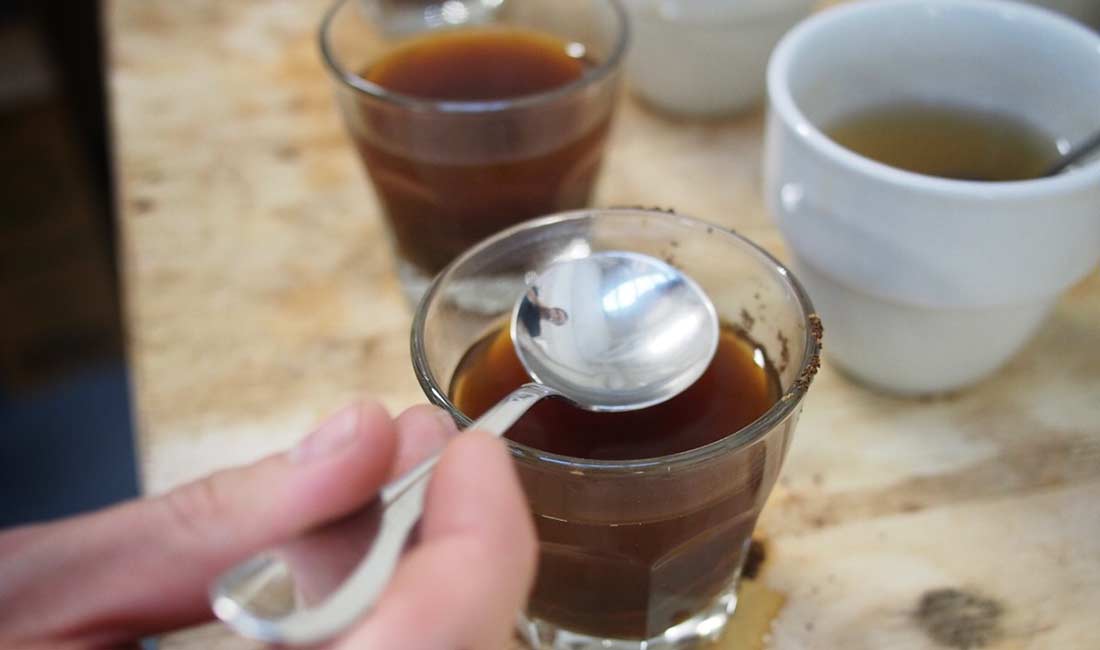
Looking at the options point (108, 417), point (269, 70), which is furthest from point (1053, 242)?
point (108, 417)

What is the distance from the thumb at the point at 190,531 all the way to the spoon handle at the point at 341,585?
1cm

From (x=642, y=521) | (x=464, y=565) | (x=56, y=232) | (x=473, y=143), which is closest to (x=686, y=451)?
(x=642, y=521)

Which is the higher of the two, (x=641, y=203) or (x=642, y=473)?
(x=642, y=473)

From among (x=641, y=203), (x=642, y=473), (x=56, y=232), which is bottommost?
(x=56, y=232)

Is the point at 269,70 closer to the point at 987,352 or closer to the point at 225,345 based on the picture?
the point at 225,345

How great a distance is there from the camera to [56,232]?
1489 mm

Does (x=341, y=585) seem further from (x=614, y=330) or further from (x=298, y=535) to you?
(x=614, y=330)

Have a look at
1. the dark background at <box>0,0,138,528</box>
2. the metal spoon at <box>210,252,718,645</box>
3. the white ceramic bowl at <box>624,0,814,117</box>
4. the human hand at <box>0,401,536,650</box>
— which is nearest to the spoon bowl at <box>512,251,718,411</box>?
the metal spoon at <box>210,252,718,645</box>

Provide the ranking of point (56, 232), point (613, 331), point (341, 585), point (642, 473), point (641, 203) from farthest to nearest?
1. point (56, 232)
2. point (641, 203)
3. point (613, 331)
4. point (642, 473)
5. point (341, 585)

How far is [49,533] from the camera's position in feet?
1.29

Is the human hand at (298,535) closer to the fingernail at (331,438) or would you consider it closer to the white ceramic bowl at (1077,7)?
the fingernail at (331,438)

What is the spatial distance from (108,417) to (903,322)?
3.44ft

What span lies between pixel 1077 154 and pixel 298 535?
47 cm

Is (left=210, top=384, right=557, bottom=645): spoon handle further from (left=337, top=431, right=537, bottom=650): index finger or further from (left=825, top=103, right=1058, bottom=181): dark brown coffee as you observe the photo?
(left=825, top=103, right=1058, bottom=181): dark brown coffee
